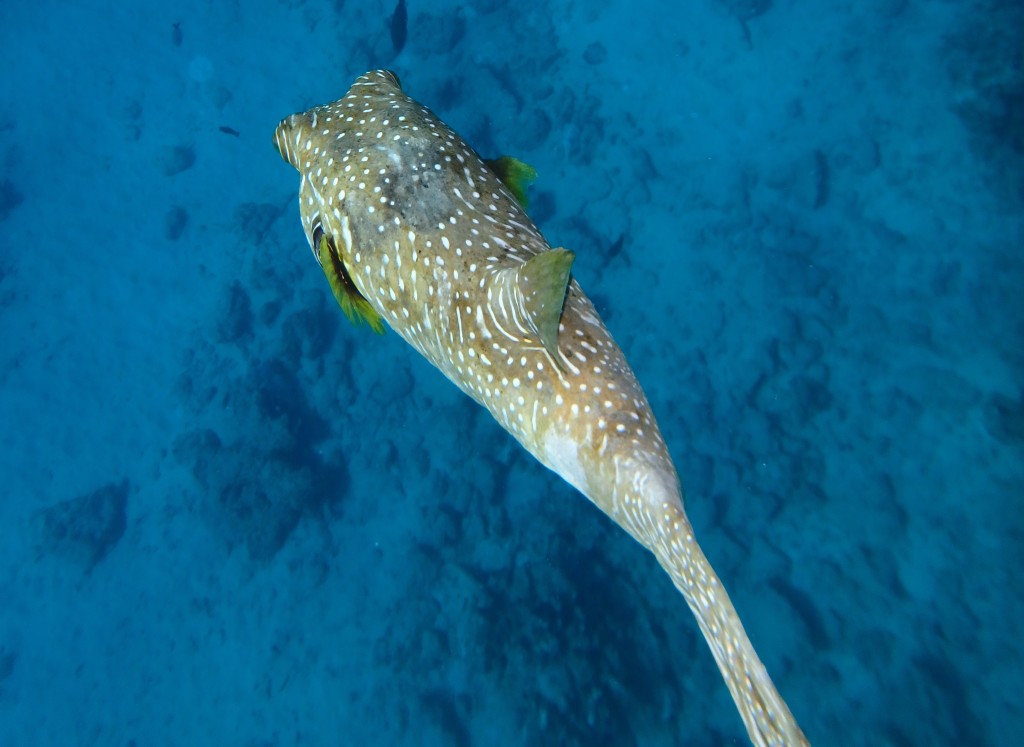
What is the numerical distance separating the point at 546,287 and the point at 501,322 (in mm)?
651

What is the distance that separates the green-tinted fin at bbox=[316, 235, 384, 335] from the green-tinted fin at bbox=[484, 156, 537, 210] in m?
1.20

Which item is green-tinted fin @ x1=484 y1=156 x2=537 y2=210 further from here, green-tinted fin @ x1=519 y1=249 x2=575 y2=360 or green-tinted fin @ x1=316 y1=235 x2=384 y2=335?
green-tinted fin @ x1=519 y1=249 x2=575 y2=360

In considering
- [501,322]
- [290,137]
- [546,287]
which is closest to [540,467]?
[290,137]

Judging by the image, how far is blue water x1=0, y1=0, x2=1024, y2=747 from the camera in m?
8.20

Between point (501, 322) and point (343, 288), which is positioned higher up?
point (501, 322)

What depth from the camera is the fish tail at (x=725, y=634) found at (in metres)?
2.40

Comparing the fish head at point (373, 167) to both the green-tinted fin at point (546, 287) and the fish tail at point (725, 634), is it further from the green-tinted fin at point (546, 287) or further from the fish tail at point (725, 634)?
the fish tail at point (725, 634)

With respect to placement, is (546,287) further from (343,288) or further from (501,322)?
(343,288)

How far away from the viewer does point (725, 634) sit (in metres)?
2.62

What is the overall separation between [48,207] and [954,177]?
69.7ft

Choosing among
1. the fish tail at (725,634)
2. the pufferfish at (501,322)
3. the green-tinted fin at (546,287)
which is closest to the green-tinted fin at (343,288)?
the pufferfish at (501,322)

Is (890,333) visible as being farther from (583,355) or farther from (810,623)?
(583,355)

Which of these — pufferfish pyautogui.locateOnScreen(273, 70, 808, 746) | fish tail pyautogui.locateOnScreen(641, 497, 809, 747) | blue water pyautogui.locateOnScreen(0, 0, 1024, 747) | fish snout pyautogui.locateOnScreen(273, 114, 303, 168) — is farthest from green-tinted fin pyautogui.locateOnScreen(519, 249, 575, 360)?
blue water pyautogui.locateOnScreen(0, 0, 1024, 747)

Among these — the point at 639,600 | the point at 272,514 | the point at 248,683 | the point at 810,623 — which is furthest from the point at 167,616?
the point at 810,623
